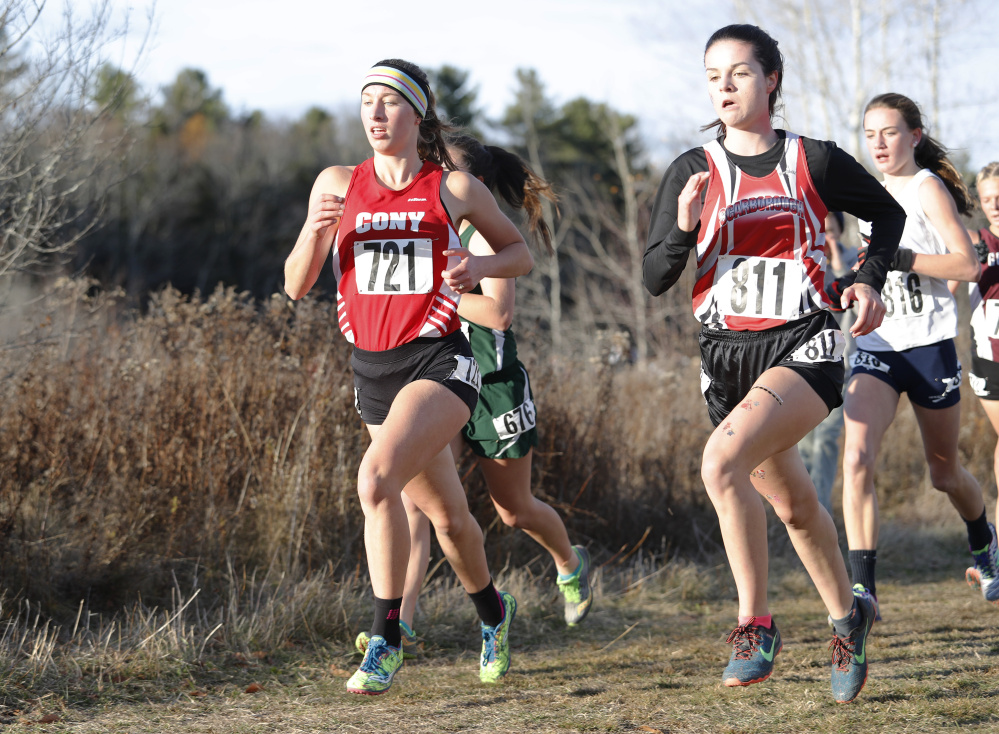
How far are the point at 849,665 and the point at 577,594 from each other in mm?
1653

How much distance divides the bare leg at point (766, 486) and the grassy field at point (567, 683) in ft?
1.73

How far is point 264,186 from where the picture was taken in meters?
36.4

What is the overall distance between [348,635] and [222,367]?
178cm

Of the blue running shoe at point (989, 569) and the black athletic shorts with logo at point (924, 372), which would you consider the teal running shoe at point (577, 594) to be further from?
the blue running shoe at point (989, 569)

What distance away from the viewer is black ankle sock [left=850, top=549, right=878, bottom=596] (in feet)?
14.1

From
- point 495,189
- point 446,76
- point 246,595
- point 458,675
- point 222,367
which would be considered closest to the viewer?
point 458,675

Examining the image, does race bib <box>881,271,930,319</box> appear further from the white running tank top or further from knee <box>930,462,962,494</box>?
knee <box>930,462,962,494</box>

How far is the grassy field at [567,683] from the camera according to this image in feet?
11.2

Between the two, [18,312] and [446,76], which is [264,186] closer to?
[446,76]

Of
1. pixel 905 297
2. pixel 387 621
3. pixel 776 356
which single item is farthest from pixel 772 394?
pixel 905 297

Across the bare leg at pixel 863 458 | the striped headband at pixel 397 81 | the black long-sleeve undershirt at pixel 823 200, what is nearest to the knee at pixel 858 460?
the bare leg at pixel 863 458

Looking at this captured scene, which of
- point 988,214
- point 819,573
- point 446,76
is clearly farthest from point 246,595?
point 446,76

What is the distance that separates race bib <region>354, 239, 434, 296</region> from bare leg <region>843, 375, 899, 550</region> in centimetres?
208

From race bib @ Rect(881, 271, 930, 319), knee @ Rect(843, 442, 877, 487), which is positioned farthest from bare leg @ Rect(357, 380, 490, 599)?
race bib @ Rect(881, 271, 930, 319)
